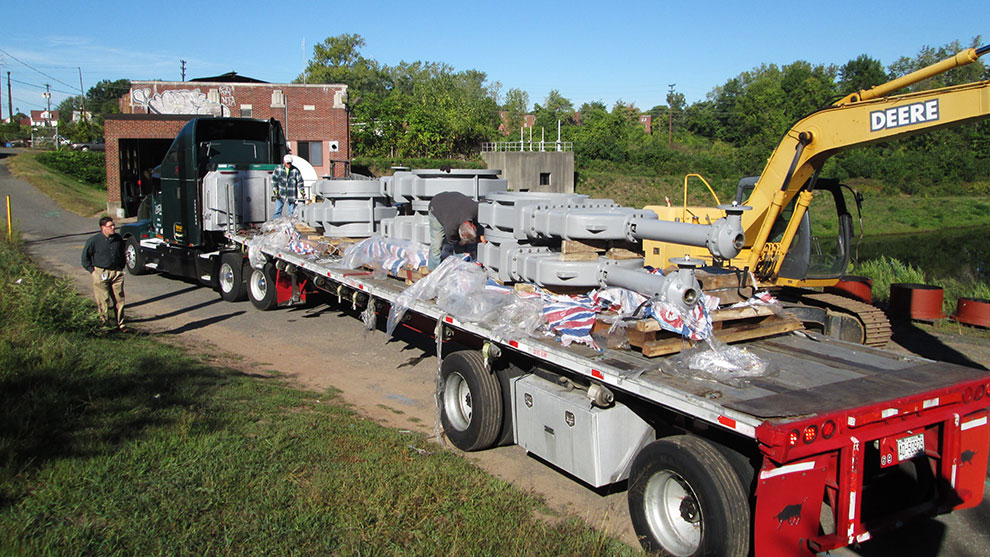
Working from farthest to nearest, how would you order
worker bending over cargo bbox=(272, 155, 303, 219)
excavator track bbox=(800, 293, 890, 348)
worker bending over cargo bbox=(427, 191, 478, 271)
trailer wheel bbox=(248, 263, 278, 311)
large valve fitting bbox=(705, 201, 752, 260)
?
1. worker bending over cargo bbox=(272, 155, 303, 219)
2. trailer wheel bbox=(248, 263, 278, 311)
3. excavator track bbox=(800, 293, 890, 348)
4. worker bending over cargo bbox=(427, 191, 478, 271)
5. large valve fitting bbox=(705, 201, 752, 260)

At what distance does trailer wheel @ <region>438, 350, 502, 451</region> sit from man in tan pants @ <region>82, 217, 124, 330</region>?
20.1ft

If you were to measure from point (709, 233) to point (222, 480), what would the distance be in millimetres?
4011

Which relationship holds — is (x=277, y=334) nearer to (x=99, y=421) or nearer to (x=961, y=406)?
(x=99, y=421)

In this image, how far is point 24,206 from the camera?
1246 inches

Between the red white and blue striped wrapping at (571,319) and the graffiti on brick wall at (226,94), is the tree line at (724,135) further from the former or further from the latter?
the red white and blue striped wrapping at (571,319)

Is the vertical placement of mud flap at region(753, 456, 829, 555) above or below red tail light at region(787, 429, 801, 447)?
below

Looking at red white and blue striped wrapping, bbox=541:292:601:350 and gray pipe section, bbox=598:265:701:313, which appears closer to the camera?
gray pipe section, bbox=598:265:701:313

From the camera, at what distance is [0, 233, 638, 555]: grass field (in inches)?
180

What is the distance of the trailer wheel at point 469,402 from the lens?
21.8 ft

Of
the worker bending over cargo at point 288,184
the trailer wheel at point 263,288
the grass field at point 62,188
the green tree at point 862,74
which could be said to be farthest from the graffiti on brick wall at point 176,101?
the green tree at point 862,74

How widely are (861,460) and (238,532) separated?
150 inches

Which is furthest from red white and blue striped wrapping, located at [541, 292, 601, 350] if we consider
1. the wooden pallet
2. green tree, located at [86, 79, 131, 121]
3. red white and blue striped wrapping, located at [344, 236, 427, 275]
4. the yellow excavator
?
green tree, located at [86, 79, 131, 121]

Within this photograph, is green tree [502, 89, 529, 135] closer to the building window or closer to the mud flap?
the building window

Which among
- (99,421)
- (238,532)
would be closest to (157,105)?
(99,421)
